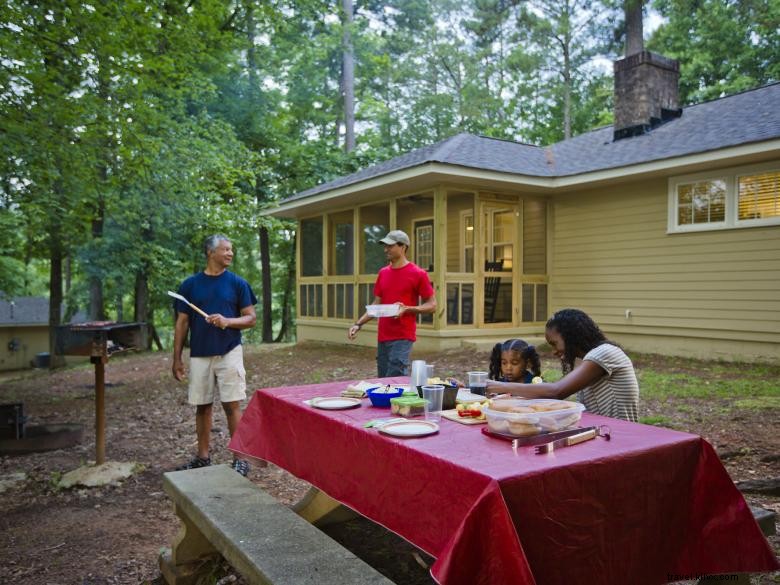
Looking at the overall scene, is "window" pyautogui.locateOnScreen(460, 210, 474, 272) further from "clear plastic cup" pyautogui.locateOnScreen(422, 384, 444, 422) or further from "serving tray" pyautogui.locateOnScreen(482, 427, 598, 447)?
"serving tray" pyautogui.locateOnScreen(482, 427, 598, 447)

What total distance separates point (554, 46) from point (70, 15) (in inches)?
918

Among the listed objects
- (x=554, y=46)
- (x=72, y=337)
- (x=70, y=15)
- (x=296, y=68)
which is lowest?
(x=72, y=337)

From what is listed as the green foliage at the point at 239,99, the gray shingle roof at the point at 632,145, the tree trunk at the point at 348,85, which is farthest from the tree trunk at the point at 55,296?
the tree trunk at the point at 348,85

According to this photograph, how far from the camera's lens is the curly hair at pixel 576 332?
10.4 feet

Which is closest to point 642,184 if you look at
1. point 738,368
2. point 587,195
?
point 587,195

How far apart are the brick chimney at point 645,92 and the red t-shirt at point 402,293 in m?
9.00

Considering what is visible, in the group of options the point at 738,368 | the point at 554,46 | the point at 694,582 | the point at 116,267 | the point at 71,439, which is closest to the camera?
the point at 694,582

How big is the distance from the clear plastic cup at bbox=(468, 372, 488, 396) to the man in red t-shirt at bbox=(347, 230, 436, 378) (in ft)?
6.24

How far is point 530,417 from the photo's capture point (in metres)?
2.18

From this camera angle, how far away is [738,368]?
9.04 m

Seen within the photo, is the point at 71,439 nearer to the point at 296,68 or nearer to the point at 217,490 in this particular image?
the point at 217,490

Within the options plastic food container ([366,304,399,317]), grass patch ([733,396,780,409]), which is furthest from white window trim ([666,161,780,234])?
plastic food container ([366,304,399,317])

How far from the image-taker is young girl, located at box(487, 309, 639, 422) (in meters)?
2.85

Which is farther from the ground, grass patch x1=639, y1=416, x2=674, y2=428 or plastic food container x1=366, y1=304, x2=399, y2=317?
plastic food container x1=366, y1=304, x2=399, y2=317
